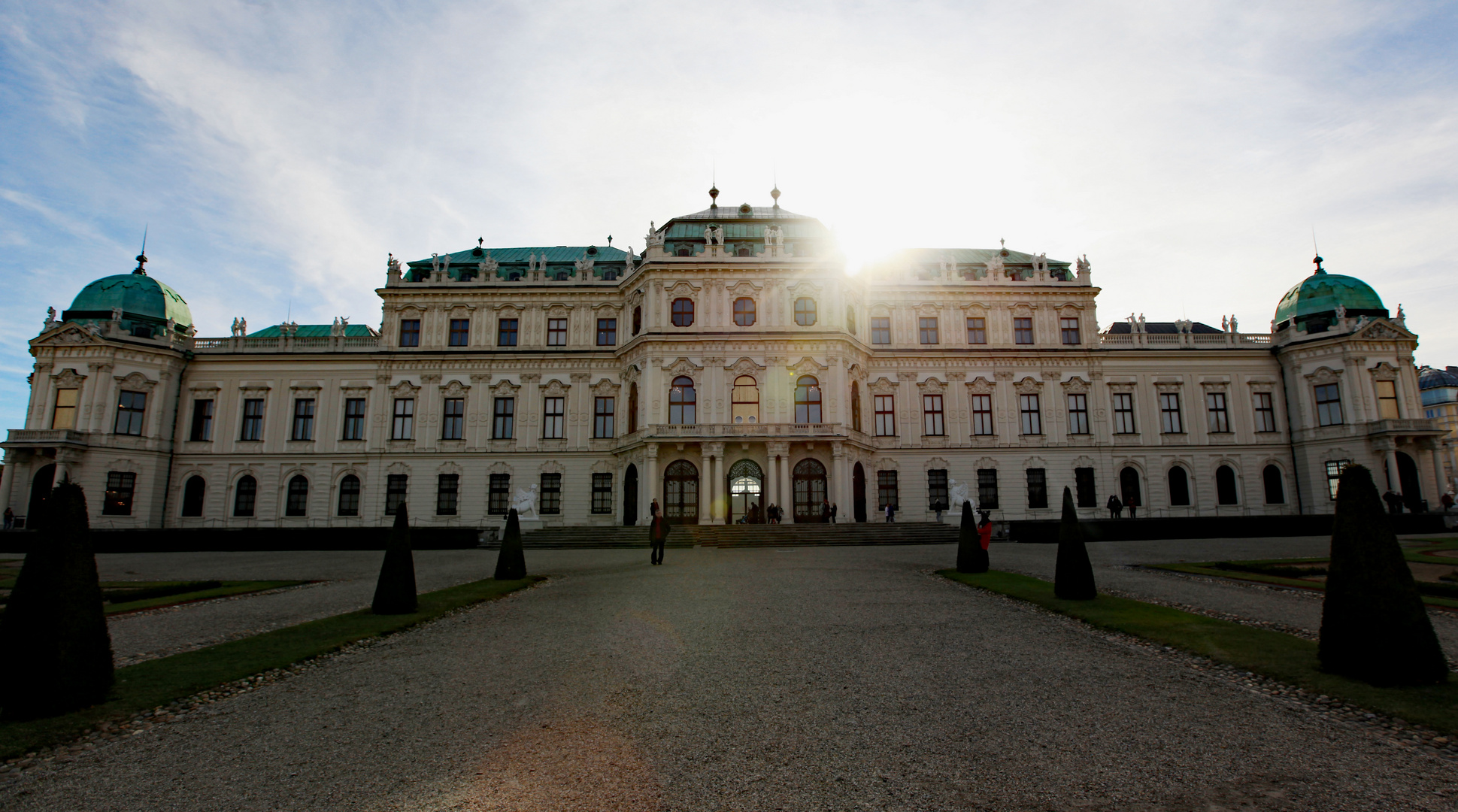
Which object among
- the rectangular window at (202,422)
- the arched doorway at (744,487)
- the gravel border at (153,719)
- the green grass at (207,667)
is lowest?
the gravel border at (153,719)

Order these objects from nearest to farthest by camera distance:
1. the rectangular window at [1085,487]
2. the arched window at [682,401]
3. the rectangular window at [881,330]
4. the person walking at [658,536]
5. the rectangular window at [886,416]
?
1. the person walking at [658,536]
2. the arched window at [682,401]
3. the rectangular window at [1085,487]
4. the rectangular window at [886,416]
5. the rectangular window at [881,330]

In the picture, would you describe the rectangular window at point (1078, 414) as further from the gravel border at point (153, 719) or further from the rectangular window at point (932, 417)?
the gravel border at point (153, 719)

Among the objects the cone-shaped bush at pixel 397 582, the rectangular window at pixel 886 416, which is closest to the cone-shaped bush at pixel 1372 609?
the cone-shaped bush at pixel 397 582

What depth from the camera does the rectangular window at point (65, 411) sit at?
42000 millimetres

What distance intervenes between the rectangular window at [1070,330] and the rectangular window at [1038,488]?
8.47 m

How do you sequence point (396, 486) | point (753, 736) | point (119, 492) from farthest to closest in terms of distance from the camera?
point (396, 486)
point (119, 492)
point (753, 736)

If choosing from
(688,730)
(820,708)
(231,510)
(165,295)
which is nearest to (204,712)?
(688,730)

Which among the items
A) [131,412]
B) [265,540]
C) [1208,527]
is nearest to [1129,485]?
[1208,527]

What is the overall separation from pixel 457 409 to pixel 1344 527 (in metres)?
43.6

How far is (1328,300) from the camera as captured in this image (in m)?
45.9

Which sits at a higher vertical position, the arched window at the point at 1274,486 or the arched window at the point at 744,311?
the arched window at the point at 744,311

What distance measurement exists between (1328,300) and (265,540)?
59.9 m

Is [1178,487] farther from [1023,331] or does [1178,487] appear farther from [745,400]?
[745,400]

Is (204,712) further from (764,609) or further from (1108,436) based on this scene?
(1108,436)
